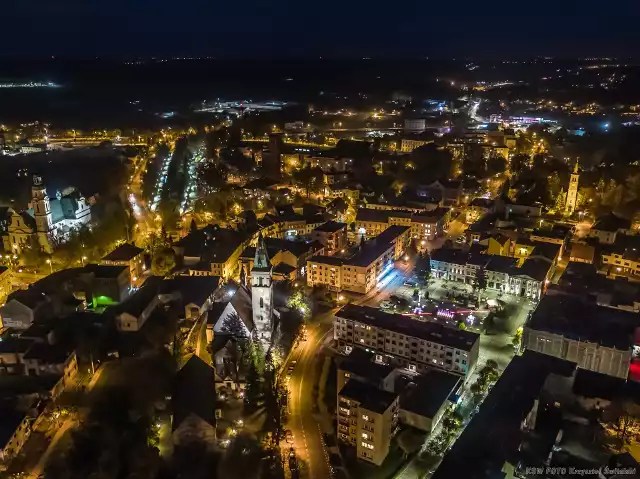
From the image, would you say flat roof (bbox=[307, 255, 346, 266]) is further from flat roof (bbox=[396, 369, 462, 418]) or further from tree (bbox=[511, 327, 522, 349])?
flat roof (bbox=[396, 369, 462, 418])

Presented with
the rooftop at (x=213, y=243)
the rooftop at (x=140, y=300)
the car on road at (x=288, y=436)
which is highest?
the rooftop at (x=140, y=300)

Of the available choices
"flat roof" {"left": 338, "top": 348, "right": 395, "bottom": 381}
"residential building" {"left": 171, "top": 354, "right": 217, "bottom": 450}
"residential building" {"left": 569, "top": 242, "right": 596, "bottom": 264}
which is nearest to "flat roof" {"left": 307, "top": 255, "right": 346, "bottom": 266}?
"flat roof" {"left": 338, "top": 348, "right": 395, "bottom": 381}

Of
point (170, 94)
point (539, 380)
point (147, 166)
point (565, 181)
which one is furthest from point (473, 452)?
point (170, 94)

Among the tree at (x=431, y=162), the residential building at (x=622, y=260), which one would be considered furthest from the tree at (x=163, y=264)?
the tree at (x=431, y=162)

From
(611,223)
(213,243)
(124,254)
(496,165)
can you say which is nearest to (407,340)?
(213,243)

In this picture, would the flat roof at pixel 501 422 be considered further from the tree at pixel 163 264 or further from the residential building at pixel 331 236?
the tree at pixel 163 264

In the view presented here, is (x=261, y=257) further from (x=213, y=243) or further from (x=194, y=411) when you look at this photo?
(x=213, y=243)

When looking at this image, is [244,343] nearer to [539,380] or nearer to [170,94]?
[539,380]

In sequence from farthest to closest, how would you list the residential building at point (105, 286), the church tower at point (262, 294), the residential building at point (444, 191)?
the residential building at point (444, 191), the residential building at point (105, 286), the church tower at point (262, 294)

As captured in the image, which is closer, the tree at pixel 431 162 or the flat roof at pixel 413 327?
the flat roof at pixel 413 327
